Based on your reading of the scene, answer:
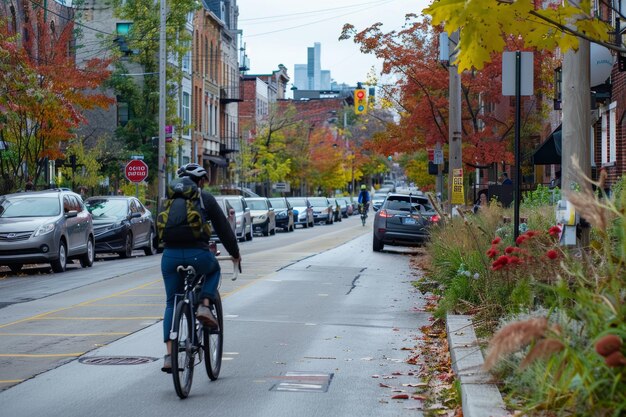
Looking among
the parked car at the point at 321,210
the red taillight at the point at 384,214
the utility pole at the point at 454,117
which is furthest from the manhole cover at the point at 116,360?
the parked car at the point at 321,210

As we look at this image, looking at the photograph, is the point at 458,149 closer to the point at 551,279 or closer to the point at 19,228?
the point at 19,228

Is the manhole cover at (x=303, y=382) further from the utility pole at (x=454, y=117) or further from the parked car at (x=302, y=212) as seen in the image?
the parked car at (x=302, y=212)

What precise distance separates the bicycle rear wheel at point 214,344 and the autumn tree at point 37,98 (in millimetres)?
19721

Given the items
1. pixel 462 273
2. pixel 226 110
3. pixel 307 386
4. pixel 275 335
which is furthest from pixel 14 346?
pixel 226 110

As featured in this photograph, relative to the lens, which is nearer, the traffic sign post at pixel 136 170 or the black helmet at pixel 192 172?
the black helmet at pixel 192 172

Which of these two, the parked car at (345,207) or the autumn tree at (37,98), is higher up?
the autumn tree at (37,98)

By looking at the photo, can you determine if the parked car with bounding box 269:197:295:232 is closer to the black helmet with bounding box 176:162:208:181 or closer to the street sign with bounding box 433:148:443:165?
the street sign with bounding box 433:148:443:165

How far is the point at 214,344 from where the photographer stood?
9.67 meters

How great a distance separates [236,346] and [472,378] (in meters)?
4.51

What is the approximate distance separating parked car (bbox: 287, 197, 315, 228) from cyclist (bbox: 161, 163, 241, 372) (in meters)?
50.7

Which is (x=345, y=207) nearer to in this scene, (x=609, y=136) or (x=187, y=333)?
(x=609, y=136)

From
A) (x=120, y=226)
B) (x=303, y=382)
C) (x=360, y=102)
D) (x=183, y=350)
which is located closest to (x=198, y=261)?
(x=183, y=350)

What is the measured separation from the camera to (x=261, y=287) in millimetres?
19172

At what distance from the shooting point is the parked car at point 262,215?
47188 mm
